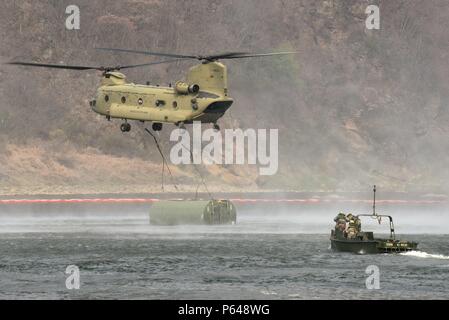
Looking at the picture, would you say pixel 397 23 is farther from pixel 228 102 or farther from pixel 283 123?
pixel 228 102

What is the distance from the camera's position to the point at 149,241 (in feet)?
303

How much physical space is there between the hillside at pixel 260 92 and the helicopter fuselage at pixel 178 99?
4567 centimetres

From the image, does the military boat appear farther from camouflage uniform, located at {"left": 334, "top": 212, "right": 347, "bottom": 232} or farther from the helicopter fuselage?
the helicopter fuselage

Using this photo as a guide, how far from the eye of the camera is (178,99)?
94250 millimetres

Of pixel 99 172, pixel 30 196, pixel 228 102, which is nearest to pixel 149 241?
pixel 228 102

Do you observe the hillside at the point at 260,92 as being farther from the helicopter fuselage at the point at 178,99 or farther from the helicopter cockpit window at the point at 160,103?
the helicopter cockpit window at the point at 160,103

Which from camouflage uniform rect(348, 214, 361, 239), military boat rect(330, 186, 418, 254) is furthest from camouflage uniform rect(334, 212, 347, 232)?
camouflage uniform rect(348, 214, 361, 239)

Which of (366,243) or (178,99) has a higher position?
(178,99)

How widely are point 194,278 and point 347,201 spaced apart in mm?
68480

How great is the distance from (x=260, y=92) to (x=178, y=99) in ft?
262

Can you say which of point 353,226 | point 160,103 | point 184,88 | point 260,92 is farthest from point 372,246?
A: point 260,92

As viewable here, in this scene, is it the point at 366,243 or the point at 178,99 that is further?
the point at 178,99

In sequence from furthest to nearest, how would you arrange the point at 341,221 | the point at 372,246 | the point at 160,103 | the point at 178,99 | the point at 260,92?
the point at 260,92 → the point at 160,103 → the point at 178,99 → the point at 341,221 → the point at 372,246

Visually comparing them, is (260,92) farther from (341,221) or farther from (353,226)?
(353,226)
